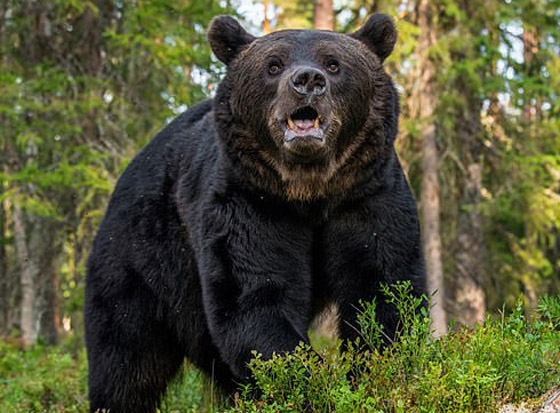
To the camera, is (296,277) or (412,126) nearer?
(296,277)

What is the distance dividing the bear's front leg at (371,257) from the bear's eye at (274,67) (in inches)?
34.7

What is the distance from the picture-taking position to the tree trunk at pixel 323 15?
11969mm

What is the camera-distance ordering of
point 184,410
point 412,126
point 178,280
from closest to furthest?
1. point 178,280
2. point 184,410
3. point 412,126

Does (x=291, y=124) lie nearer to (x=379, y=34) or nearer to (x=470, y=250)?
(x=379, y=34)

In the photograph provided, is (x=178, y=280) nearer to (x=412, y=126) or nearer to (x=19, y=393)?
(x=19, y=393)

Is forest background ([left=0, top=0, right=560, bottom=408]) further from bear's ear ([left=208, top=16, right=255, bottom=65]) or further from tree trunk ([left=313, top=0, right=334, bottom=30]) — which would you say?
bear's ear ([left=208, top=16, right=255, bottom=65])

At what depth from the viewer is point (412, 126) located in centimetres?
1395

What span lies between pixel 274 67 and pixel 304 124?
1.42 ft

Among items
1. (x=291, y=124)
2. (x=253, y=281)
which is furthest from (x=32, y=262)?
(x=291, y=124)

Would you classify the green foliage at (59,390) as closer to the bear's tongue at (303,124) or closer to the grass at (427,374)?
the grass at (427,374)

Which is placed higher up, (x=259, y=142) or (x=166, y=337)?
(x=259, y=142)

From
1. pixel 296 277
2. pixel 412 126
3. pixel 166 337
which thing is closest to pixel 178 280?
pixel 166 337

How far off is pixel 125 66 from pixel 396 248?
10415 mm

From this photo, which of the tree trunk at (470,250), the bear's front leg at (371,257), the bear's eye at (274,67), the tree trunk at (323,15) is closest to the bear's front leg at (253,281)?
the bear's front leg at (371,257)
